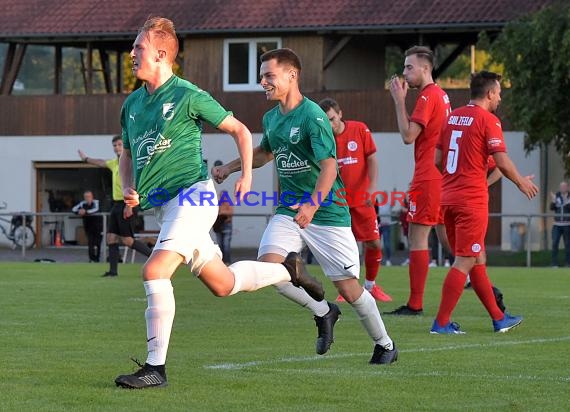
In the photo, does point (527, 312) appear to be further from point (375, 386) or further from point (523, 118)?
point (523, 118)

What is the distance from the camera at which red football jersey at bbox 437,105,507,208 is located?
36.7 feet

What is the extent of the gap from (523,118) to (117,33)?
1442 centimetres

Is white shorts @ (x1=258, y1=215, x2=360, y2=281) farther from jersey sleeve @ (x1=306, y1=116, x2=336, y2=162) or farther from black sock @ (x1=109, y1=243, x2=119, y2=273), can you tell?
black sock @ (x1=109, y1=243, x2=119, y2=273)

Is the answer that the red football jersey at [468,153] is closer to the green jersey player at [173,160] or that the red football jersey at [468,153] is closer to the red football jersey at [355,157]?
the red football jersey at [355,157]

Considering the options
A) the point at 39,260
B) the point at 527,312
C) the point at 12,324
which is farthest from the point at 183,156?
the point at 39,260

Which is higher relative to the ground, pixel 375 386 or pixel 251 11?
pixel 251 11

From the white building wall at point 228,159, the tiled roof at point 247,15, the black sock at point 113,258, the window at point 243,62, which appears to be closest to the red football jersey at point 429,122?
the black sock at point 113,258

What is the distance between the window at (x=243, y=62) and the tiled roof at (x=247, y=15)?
2.99ft

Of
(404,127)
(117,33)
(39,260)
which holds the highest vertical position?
(117,33)

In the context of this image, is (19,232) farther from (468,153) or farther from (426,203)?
(468,153)

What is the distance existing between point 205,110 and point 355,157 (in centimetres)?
677

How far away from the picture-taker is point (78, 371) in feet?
27.6

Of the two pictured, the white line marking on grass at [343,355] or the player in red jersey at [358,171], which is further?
the player in red jersey at [358,171]

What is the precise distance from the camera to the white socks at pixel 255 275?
27.0 ft
